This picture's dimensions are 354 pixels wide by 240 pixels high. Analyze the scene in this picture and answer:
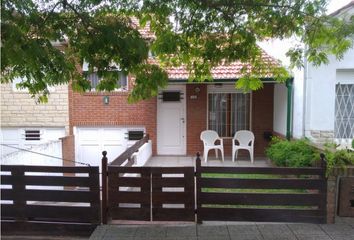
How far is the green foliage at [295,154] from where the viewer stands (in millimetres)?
6715

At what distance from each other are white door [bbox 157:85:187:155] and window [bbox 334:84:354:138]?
4956 mm

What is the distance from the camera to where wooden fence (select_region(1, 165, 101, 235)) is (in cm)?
529

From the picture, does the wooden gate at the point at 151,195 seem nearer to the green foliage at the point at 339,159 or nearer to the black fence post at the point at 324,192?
the black fence post at the point at 324,192

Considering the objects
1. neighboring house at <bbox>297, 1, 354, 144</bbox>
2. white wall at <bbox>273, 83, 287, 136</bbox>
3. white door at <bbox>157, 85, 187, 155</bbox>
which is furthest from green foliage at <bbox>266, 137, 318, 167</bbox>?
white door at <bbox>157, 85, 187, 155</bbox>

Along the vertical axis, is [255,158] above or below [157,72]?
below

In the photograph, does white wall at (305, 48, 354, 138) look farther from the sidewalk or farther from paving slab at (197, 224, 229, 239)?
paving slab at (197, 224, 229, 239)

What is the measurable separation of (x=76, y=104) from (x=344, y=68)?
832 centimetres

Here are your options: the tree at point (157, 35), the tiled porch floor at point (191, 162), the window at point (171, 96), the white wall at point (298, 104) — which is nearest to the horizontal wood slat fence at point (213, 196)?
the tree at point (157, 35)

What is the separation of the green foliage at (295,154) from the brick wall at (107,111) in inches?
195

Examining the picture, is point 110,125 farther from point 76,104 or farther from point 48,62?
point 48,62

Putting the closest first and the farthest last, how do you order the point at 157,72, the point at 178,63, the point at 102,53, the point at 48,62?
1. the point at 48,62
2. the point at 102,53
3. the point at 157,72
4. the point at 178,63

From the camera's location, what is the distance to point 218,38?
191 inches

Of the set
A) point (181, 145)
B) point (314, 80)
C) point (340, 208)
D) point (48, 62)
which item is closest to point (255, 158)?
point (181, 145)

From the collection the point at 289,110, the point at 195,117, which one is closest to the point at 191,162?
the point at 195,117
